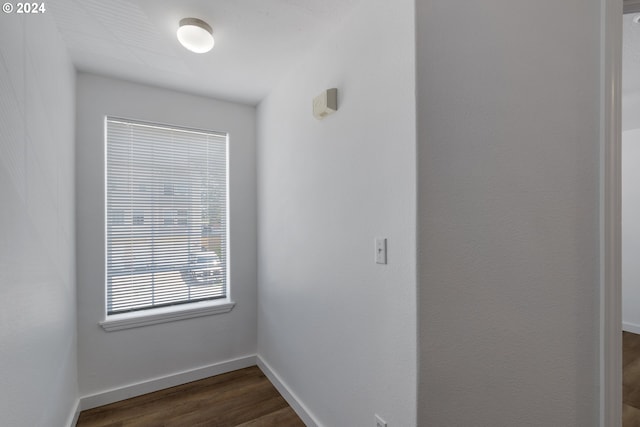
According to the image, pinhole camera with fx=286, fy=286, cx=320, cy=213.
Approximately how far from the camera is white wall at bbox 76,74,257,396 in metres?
2.10

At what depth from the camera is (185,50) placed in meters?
1.84

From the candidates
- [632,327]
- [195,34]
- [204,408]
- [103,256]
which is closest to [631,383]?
[632,327]

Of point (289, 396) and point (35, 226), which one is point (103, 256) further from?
point (289, 396)

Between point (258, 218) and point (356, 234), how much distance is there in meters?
1.45

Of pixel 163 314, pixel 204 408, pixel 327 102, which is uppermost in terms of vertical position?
pixel 327 102

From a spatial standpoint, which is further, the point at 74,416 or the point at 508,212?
the point at 74,416

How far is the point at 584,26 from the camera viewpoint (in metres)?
1.14

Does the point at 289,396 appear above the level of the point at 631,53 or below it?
below

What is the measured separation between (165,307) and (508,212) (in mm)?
2568

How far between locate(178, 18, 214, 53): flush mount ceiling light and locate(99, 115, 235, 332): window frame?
0.98 metres

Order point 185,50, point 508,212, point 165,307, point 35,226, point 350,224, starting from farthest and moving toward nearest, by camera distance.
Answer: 1. point 165,307
2. point 185,50
3. point 350,224
4. point 35,226
5. point 508,212

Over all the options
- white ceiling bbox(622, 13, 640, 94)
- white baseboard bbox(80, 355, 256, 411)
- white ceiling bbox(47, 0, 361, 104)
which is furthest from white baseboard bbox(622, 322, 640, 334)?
white ceiling bbox(47, 0, 361, 104)

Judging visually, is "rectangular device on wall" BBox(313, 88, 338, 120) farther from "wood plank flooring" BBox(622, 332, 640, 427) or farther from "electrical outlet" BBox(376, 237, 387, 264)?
"wood plank flooring" BBox(622, 332, 640, 427)

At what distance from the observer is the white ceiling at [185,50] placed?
147cm
